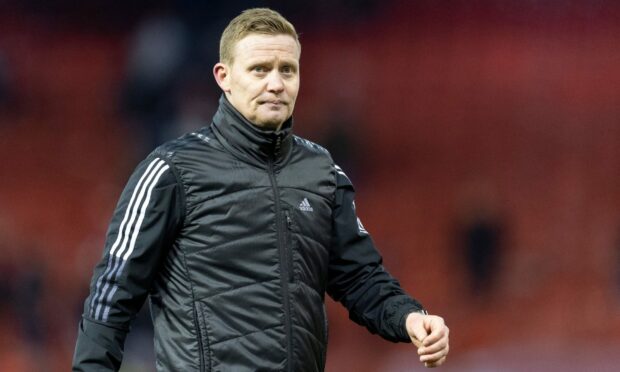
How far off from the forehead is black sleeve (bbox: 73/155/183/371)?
0.32 metres

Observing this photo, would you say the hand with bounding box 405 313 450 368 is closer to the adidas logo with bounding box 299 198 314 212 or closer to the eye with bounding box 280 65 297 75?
the adidas logo with bounding box 299 198 314 212

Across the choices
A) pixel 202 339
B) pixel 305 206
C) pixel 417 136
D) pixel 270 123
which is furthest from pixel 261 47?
pixel 417 136

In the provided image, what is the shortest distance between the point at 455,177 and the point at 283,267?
8.12 feet

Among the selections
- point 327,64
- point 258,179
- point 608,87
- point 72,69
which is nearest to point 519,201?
point 608,87

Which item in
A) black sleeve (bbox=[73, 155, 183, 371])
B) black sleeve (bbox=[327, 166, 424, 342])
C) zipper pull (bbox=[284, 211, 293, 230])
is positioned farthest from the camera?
black sleeve (bbox=[327, 166, 424, 342])

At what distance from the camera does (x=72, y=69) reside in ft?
16.4

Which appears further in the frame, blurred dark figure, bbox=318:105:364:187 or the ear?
blurred dark figure, bbox=318:105:364:187

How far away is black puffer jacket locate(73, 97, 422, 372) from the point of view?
102 inches

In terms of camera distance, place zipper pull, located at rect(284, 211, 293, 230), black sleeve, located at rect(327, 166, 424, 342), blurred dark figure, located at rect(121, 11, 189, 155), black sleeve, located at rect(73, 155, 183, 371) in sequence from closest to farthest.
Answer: black sleeve, located at rect(73, 155, 183, 371)
zipper pull, located at rect(284, 211, 293, 230)
black sleeve, located at rect(327, 166, 424, 342)
blurred dark figure, located at rect(121, 11, 189, 155)

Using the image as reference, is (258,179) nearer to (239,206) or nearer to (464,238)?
(239,206)

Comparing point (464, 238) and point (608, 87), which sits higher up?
point (608, 87)

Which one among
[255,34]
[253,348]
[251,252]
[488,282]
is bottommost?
[488,282]

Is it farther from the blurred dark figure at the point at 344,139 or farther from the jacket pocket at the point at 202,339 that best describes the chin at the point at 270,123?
the blurred dark figure at the point at 344,139

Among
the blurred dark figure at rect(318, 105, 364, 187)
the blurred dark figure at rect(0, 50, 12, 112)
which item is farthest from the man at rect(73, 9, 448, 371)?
the blurred dark figure at rect(0, 50, 12, 112)
